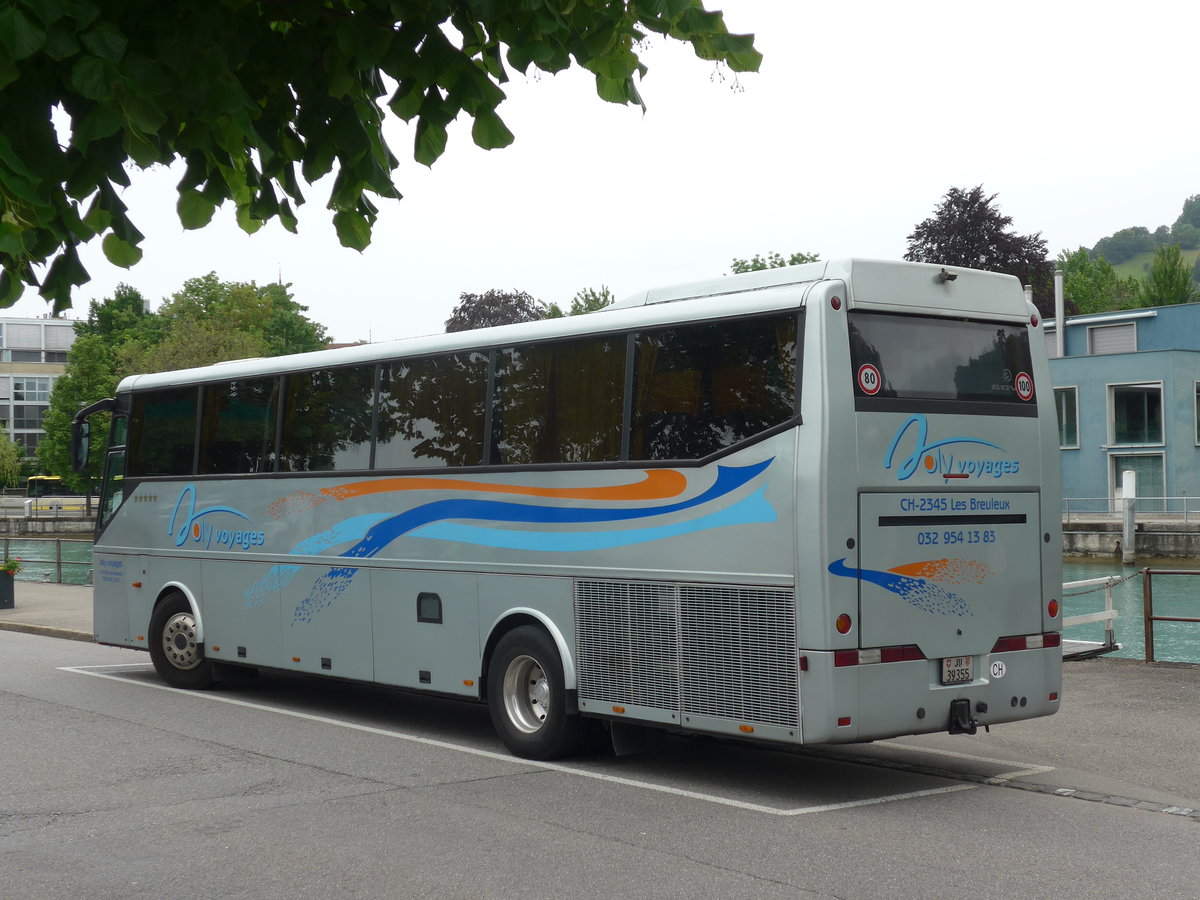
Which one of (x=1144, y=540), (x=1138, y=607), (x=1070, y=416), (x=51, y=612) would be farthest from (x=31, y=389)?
(x=1138, y=607)

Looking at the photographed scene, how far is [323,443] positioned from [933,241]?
191 ft

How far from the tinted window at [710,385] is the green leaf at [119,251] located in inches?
186

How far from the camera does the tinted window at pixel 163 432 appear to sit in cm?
1484

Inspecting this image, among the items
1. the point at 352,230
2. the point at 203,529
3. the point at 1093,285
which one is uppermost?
the point at 1093,285

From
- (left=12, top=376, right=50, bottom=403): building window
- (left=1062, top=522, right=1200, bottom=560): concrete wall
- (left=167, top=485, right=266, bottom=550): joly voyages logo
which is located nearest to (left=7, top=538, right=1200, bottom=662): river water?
(left=1062, top=522, right=1200, bottom=560): concrete wall

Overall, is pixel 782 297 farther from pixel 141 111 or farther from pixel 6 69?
pixel 6 69

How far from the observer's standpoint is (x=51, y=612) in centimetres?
2419

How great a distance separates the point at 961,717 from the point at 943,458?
5.50 feet

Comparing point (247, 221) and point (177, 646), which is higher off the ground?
point (247, 221)

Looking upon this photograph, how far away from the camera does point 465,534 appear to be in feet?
37.3

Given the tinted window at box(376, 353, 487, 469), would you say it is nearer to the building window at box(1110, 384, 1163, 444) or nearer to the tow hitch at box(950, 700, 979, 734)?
the tow hitch at box(950, 700, 979, 734)

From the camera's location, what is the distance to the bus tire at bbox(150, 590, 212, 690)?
576 inches

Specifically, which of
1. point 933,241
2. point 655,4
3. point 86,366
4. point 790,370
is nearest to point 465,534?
point 790,370

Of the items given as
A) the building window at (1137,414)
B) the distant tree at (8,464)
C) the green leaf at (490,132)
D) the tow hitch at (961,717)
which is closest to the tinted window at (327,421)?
the tow hitch at (961,717)
